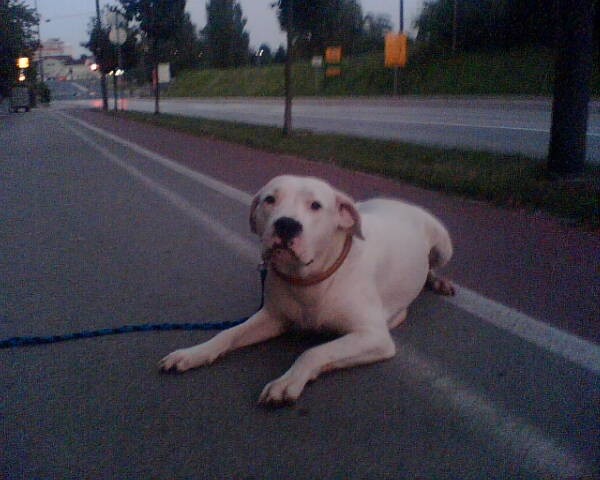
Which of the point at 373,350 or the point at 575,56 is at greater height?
the point at 575,56

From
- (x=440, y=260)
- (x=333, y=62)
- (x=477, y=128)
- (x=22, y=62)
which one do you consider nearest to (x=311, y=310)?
(x=440, y=260)

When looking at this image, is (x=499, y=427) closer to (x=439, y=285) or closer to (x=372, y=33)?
(x=439, y=285)

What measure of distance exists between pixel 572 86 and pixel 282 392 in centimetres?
790

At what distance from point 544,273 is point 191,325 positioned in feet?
9.66

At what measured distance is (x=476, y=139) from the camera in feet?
60.8

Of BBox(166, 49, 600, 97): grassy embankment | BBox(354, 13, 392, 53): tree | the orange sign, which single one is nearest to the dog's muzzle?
BBox(166, 49, 600, 97): grassy embankment

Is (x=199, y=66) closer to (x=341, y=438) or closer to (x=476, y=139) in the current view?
(x=476, y=139)

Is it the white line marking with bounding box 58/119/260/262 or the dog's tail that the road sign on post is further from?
the dog's tail

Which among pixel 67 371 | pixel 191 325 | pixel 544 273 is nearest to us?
pixel 67 371

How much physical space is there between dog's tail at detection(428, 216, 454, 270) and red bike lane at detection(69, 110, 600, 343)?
0.33 m

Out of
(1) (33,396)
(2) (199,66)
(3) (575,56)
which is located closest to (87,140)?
(3) (575,56)

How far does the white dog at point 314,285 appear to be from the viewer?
3.79 meters

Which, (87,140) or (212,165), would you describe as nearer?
(212,165)

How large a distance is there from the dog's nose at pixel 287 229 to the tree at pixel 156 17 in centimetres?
3451
